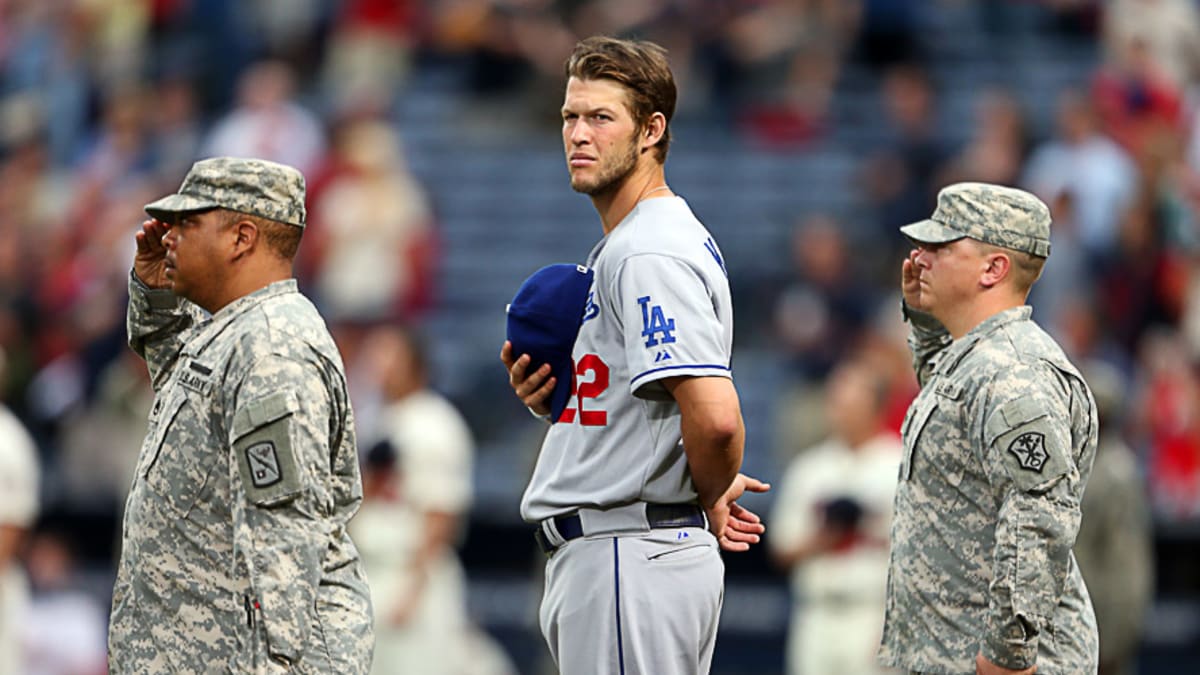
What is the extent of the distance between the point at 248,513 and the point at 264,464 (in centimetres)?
12

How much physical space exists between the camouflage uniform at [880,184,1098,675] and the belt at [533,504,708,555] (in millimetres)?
688

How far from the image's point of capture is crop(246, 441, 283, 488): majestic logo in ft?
15.5

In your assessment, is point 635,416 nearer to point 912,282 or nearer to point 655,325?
point 655,325

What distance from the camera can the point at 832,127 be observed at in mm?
16688

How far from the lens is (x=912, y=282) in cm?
587

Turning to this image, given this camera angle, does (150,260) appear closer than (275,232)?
No

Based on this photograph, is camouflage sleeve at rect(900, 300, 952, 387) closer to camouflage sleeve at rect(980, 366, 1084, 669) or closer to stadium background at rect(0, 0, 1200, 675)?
camouflage sleeve at rect(980, 366, 1084, 669)

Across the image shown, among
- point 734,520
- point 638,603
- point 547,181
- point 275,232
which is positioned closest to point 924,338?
point 734,520

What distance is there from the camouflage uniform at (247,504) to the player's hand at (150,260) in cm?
60

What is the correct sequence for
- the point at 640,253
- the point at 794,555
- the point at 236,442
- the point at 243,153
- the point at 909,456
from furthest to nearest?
the point at 243,153 < the point at 794,555 < the point at 909,456 < the point at 640,253 < the point at 236,442

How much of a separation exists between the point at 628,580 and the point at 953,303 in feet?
4.18

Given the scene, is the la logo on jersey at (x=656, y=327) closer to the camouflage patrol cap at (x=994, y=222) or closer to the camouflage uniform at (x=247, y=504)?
the camouflage uniform at (x=247, y=504)

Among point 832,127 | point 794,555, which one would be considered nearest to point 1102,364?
point 794,555

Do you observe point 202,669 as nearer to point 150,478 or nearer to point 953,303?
point 150,478
